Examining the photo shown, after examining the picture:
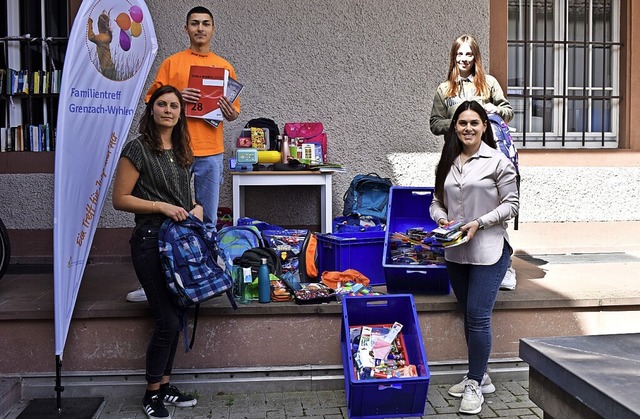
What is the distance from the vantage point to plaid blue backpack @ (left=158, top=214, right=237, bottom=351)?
3975mm

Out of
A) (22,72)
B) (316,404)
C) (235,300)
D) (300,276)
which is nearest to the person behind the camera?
(316,404)

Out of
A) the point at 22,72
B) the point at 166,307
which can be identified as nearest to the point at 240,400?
the point at 166,307

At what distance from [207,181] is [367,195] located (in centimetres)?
209

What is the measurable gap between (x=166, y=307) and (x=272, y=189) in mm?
3143

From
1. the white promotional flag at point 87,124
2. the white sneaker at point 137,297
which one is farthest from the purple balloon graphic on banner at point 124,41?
the white sneaker at point 137,297

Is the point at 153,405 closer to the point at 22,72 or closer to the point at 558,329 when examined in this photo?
the point at 558,329

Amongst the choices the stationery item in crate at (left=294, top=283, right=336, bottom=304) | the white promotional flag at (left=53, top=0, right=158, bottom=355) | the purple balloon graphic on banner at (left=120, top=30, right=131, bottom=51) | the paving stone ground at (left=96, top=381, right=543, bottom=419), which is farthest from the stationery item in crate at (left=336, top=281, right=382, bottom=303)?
the purple balloon graphic on banner at (left=120, top=30, right=131, bottom=51)

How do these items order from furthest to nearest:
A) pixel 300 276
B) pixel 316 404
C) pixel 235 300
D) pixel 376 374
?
pixel 300 276 < pixel 235 300 < pixel 316 404 < pixel 376 374

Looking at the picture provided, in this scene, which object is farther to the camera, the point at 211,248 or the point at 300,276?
the point at 300,276

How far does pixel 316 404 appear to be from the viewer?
4461mm

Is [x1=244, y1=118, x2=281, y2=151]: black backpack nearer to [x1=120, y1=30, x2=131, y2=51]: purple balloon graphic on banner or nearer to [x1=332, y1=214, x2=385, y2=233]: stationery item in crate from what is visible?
[x1=332, y1=214, x2=385, y2=233]: stationery item in crate

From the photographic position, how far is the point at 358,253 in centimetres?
550

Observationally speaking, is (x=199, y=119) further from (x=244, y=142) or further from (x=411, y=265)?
(x=411, y=265)

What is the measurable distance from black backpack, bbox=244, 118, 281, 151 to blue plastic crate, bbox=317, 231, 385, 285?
1319 mm
